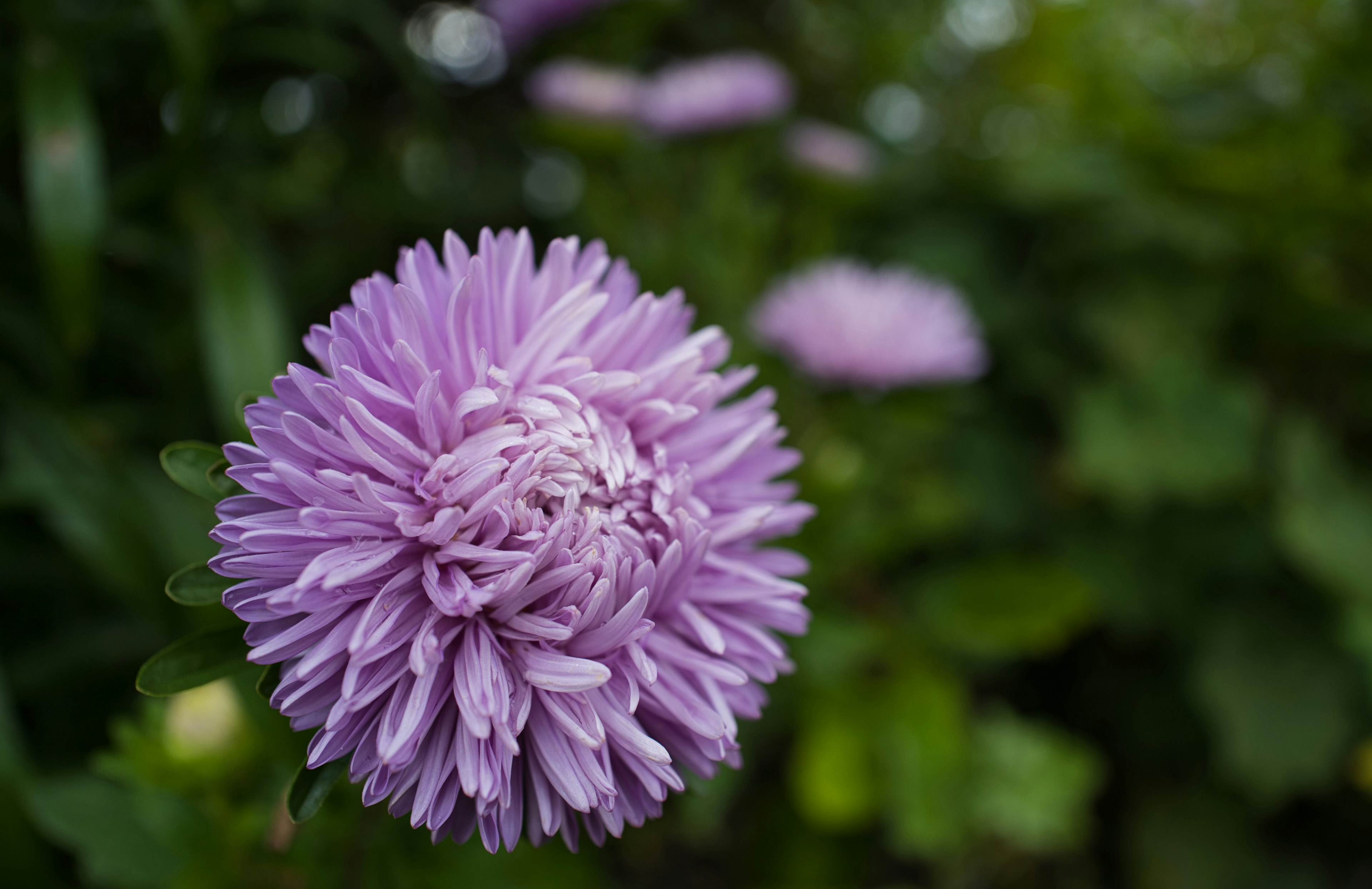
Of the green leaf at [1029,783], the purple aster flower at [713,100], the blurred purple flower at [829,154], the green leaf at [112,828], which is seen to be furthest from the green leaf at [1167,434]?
the green leaf at [112,828]

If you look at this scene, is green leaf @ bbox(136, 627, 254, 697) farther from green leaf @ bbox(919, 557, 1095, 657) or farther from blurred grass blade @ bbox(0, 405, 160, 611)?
green leaf @ bbox(919, 557, 1095, 657)

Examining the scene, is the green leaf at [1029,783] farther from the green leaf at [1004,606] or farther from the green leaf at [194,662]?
the green leaf at [194,662]

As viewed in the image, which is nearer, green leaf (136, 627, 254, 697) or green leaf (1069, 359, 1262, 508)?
green leaf (136, 627, 254, 697)

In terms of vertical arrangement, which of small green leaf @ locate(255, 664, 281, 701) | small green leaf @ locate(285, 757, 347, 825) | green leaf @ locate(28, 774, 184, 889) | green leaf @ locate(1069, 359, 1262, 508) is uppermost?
small green leaf @ locate(255, 664, 281, 701)

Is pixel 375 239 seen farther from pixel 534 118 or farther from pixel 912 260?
pixel 912 260

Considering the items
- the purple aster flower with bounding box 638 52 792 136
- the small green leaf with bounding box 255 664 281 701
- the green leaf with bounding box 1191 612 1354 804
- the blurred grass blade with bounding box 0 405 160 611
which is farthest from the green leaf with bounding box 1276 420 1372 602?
the blurred grass blade with bounding box 0 405 160 611

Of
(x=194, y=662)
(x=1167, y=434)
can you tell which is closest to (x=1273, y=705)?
(x=1167, y=434)
